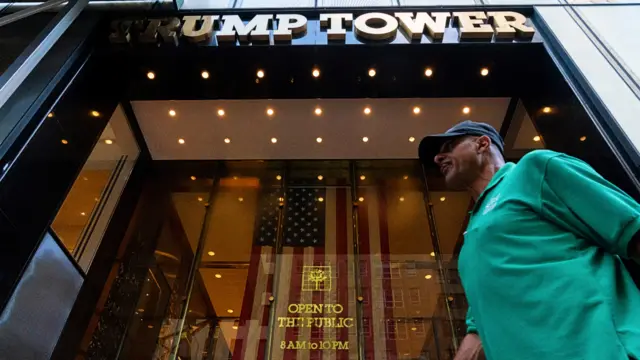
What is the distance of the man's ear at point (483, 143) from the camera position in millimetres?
2277

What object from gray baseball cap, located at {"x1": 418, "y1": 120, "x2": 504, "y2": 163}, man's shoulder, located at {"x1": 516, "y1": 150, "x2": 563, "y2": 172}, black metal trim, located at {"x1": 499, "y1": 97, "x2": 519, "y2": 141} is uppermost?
black metal trim, located at {"x1": 499, "y1": 97, "x2": 519, "y2": 141}

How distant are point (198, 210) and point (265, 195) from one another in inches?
40.2

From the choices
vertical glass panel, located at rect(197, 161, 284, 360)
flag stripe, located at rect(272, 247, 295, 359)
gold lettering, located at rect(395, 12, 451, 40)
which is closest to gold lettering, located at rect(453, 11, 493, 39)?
gold lettering, located at rect(395, 12, 451, 40)

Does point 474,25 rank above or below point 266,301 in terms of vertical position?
above

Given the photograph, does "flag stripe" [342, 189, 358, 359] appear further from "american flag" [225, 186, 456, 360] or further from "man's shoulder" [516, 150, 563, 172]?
"man's shoulder" [516, 150, 563, 172]

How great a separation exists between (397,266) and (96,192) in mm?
3979

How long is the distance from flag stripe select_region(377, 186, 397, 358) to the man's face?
3.57 meters

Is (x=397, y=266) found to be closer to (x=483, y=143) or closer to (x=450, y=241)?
(x=450, y=241)

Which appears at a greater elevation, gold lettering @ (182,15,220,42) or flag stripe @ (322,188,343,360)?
gold lettering @ (182,15,220,42)

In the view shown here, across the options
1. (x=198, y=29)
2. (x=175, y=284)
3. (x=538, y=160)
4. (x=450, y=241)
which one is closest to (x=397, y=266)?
(x=450, y=241)

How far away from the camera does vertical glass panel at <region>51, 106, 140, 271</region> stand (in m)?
5.30

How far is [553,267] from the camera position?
1.48 m

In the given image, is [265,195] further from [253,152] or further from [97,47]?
[97,47]

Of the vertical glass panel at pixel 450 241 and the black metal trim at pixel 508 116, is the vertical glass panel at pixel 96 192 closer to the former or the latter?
the vertical glass panel at pixel 450 241
